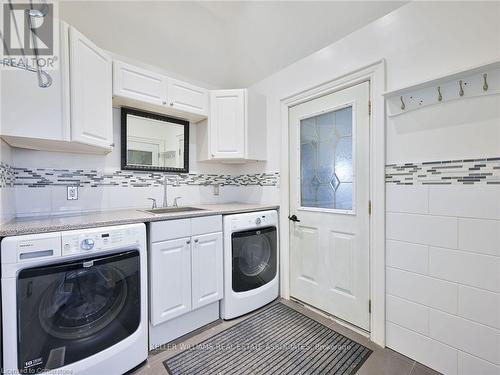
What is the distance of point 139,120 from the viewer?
2.17 metres

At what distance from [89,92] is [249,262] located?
72.2 inches

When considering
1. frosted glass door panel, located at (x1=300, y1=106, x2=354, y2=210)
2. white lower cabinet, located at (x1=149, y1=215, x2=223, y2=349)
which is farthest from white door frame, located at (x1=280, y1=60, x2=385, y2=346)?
white lower cabinet, located at (x1=149, y1=215, x2=223, y2=349)

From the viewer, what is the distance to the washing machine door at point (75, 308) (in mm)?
1098

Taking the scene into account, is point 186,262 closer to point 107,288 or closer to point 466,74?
point 107,288

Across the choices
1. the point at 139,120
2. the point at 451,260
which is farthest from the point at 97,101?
the point at 451,260

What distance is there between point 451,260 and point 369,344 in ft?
2.78

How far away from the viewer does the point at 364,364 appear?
147 centimetres

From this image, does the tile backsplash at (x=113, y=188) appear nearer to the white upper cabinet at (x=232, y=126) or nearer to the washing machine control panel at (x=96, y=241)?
the white upper cabinet at (x=232, y=126)

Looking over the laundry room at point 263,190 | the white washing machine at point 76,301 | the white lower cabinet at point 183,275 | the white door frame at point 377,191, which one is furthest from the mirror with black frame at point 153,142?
the white door frame at point 377,191

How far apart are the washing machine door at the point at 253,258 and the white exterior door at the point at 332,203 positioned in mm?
225

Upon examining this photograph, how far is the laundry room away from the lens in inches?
48.3

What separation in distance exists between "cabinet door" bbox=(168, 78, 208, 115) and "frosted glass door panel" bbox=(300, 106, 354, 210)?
104 cm

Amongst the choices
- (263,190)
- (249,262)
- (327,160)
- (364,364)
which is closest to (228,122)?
(263,190)

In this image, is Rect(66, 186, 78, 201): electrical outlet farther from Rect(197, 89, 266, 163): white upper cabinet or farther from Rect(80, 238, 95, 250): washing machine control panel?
Rect(197, 89, 266, 163): white upper cabinet
